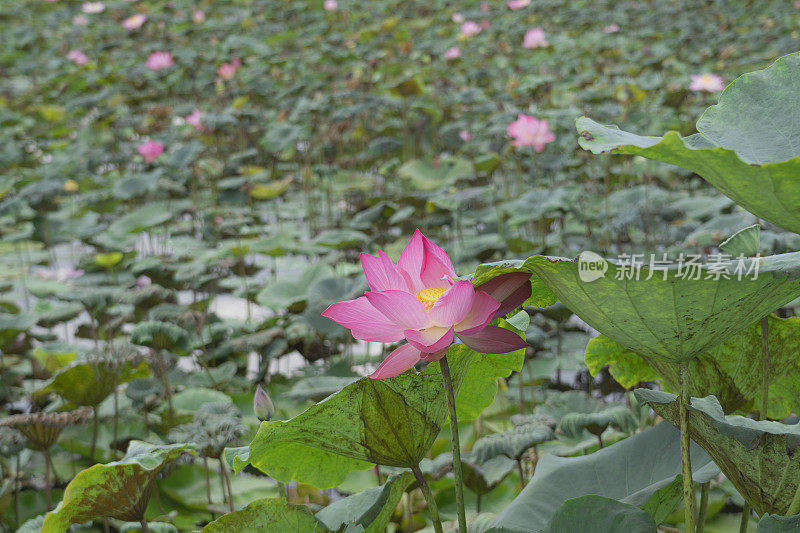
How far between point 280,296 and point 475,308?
1308 mm

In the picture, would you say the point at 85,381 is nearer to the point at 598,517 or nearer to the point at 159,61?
the point at 598,517

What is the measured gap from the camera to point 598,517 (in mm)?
497

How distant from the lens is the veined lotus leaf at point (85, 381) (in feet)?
3.76

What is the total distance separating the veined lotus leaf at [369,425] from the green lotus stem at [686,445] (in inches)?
6.1

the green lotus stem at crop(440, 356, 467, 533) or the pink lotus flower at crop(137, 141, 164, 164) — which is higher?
the green lotus stem at crop(440, 356, 467, 533)

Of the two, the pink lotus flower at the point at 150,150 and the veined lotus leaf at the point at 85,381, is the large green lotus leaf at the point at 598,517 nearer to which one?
the veined lotus leaf at the point at 85,381

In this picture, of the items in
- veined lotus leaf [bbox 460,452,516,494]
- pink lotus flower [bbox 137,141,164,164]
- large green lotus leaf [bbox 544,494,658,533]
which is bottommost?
veined lotus leaf [bbox 460,452,516,494]

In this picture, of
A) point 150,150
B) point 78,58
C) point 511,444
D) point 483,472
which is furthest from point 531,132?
point 78,58

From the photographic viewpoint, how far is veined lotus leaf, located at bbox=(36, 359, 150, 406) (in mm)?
1146

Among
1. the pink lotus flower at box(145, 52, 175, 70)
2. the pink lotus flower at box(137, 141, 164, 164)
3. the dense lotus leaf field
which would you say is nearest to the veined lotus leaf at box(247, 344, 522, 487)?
the dense lotus leaf field

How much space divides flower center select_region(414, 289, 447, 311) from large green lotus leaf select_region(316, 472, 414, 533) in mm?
170

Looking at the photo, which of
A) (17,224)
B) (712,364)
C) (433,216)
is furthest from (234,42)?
(712,364)

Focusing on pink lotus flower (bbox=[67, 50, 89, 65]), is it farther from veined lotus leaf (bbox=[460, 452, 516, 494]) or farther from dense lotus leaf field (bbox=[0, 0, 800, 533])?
veined lotus leaf (bbox=[460, 452, 516, 494])

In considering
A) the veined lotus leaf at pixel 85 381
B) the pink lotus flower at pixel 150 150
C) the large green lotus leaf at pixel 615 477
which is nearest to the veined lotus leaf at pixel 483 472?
the large green lotus leaf at pixel 615 477
